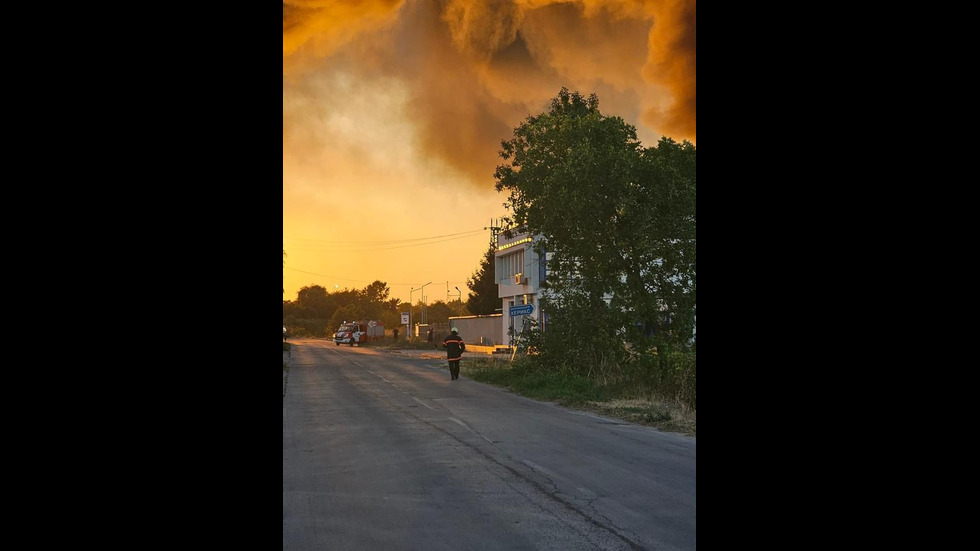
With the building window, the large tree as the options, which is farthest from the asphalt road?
the building window

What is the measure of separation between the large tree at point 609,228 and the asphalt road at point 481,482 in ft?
14.9

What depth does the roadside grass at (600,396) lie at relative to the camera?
1579cm

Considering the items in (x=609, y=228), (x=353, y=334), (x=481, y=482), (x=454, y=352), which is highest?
(x=609, y=228)

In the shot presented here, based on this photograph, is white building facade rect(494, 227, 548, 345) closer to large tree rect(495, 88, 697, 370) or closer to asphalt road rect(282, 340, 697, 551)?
large tree rect(495, 88, 697, 370)

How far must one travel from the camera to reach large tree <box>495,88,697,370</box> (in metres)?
20.5

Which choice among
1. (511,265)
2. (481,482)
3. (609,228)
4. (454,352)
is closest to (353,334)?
(511,265)

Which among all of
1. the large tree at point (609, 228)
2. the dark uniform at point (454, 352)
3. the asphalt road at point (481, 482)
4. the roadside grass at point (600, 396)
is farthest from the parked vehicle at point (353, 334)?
the asphalt road at point (481, 482)

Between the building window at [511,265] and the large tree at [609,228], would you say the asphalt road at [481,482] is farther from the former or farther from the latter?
the building window at [511,265]

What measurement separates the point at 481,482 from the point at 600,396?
11.8 m

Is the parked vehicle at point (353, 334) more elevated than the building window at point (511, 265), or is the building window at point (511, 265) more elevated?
the building window at point (511, 265)

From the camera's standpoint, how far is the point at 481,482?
9266 mm

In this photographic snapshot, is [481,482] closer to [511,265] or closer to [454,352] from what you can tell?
[454,352]
